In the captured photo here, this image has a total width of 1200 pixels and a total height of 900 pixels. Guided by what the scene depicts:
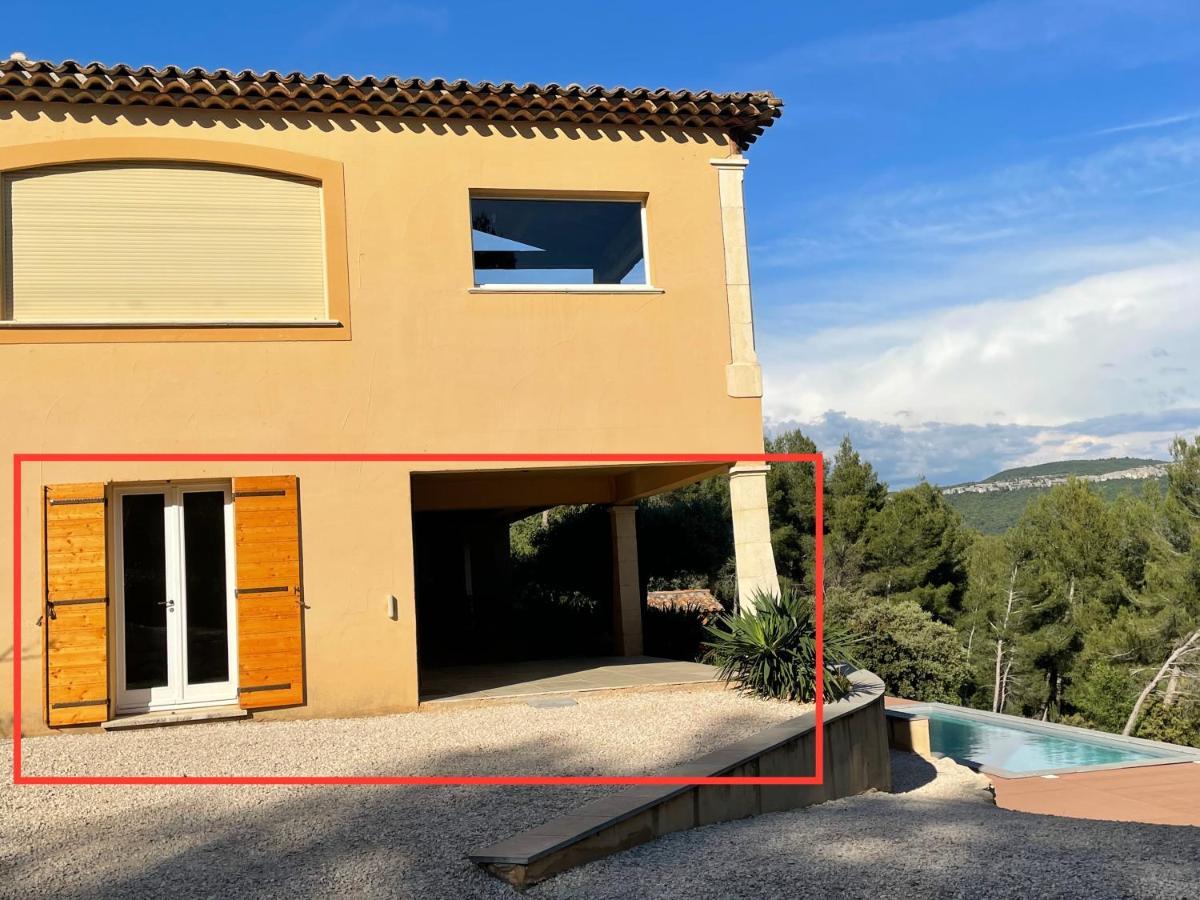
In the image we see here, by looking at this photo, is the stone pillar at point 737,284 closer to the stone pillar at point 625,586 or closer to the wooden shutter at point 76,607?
the stone pillar at point 625,586

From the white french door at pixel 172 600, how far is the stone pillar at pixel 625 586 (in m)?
7.21

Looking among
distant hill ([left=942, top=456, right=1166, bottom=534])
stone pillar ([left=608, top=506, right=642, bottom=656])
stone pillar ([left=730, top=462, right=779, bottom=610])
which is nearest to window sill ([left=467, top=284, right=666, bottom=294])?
stone pillar ([left=730, top=462, right=779, bottom=610])

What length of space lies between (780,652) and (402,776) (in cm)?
424

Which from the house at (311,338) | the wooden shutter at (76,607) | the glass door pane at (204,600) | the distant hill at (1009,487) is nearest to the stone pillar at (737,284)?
the house at (311,338)

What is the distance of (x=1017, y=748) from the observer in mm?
18328

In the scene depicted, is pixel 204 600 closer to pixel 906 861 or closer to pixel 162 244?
pixel 162 244

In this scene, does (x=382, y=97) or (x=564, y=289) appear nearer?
(x=382, y=97)

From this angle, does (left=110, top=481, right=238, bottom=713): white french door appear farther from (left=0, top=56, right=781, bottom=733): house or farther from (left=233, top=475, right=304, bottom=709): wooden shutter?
(left=233, top=475, right=304, bottom=709): wooden shutter

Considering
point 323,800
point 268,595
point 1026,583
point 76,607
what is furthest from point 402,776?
point 1026,583

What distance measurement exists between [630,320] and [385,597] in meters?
4.00

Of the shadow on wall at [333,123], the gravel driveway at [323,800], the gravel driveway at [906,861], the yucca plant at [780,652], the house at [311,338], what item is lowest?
the gravel driveway at [906,861]

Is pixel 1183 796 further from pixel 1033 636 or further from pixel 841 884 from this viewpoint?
pixel 1033 636

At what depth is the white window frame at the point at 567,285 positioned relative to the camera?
11.7 metres

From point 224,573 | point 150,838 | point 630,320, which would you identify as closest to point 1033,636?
point 630,320
